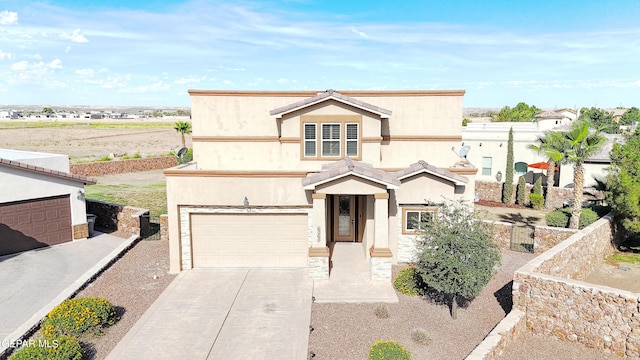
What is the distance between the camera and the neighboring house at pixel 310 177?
1511cm

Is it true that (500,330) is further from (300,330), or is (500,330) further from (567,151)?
(567,151)

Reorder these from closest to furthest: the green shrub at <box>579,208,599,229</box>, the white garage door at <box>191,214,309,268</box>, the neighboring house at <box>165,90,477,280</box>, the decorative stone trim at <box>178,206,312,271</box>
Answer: the neighboring house at <box>165,90,477,280</box>, the decorative stone trim at <box>178,206,312,271</box>, the white garage door at <box>191,214,309,268</box>, the green shrub at <box>579,208,599,229</box>

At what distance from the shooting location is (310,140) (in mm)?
18078

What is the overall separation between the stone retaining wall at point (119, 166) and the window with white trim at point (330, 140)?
A: 31.0 meters

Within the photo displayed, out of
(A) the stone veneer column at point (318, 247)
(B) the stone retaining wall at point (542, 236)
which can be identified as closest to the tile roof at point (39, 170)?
(A) the stone veneer column at point (318, 247)

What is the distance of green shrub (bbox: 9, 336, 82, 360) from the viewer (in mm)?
9281

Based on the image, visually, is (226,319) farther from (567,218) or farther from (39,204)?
(567,218)

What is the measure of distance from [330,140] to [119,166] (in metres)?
34.5

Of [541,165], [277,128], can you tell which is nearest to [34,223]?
[277,128]

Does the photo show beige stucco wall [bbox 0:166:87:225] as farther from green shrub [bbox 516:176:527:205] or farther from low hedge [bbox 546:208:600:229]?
green shrub [bbox 516:176:527:205]

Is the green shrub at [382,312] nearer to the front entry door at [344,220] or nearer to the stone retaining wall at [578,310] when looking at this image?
the stone retaining wall at [578,310]

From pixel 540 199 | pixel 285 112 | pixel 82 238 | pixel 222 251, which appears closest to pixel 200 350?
pixel 222 251

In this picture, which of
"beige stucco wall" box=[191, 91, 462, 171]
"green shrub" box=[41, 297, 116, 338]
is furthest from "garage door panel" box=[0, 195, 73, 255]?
"green shrub" box=[41, 297, 116, 338]

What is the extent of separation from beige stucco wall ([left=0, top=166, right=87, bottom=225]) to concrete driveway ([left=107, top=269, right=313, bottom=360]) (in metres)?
7.98
